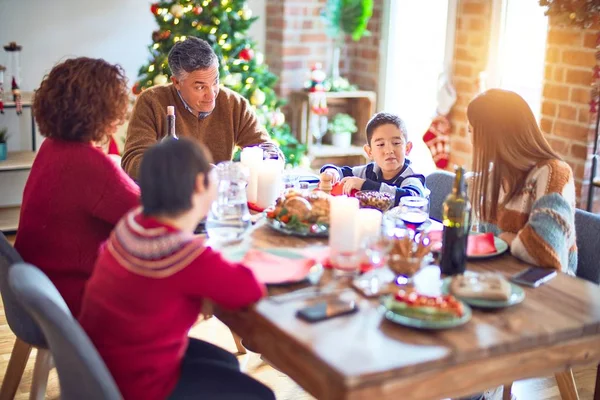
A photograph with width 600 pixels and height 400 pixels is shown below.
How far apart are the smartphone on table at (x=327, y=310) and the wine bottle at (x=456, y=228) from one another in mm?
326

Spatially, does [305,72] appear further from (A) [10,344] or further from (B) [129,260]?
(B) [129,260]

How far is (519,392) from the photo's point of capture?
117 inches

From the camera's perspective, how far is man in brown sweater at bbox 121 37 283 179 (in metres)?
3.08

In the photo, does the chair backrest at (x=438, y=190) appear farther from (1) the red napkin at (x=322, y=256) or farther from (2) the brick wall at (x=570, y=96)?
(2) the brick wall at (x=570, y=96)

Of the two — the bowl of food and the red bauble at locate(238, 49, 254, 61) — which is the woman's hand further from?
the red bauble at locate(238, 49, 254, 61)

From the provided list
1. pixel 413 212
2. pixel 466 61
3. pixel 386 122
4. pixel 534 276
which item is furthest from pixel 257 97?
pixel 534 276

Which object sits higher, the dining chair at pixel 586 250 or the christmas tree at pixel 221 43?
the christmas tree at pixel 221 43

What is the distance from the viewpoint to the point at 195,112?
10.7ft

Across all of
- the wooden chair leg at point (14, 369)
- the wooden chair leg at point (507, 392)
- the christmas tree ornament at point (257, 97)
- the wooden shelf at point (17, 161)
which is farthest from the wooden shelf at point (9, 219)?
the wooden chair leg at point (507, 392)

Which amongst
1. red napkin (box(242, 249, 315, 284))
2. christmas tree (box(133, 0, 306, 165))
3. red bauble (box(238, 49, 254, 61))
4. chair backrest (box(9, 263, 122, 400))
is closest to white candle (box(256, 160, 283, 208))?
red napkin (box(242, 249, 315, 284))

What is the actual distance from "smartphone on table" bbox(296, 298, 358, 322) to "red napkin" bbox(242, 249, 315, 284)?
14 centimetres

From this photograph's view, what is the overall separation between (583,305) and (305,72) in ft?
12.3

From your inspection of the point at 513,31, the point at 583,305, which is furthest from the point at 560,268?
the point at 513,31

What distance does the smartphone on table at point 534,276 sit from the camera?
1973 millimetres
